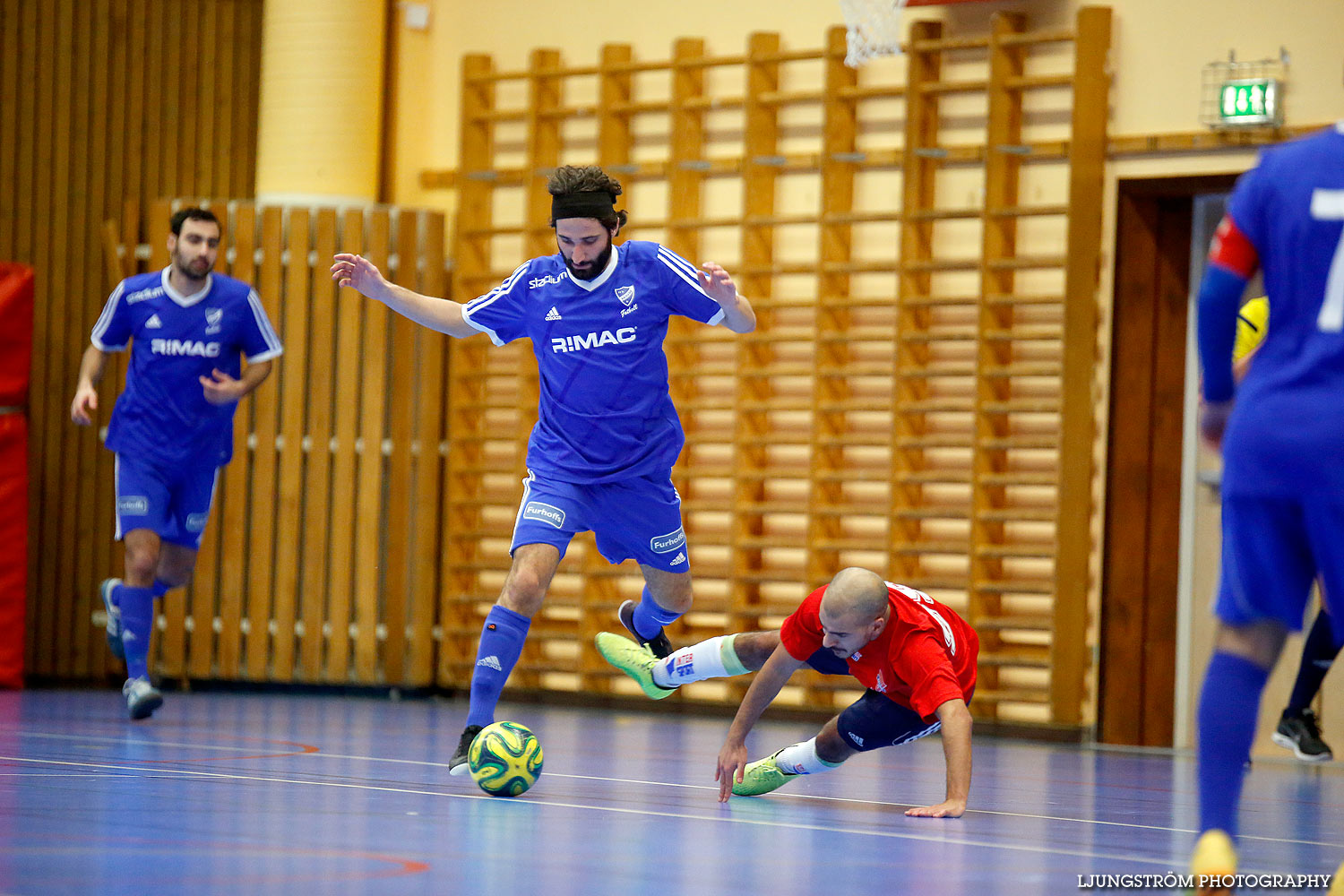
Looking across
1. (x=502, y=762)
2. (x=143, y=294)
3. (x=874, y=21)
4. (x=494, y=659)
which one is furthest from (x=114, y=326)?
(x=502, y=762)

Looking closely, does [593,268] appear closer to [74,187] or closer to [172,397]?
[172,397]

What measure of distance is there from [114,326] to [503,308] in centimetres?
299

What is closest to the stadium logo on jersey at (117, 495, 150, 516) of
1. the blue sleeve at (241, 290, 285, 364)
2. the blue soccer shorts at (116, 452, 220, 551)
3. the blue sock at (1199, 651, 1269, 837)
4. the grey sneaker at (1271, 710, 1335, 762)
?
the blue soccer shorts at (116, 452, 220, 551)

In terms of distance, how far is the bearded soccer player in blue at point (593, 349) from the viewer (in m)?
4.96

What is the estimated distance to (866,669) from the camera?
466 cm

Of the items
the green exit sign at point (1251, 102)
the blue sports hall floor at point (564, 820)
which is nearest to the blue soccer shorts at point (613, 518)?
the blue sports hall floor at point (564, 820)

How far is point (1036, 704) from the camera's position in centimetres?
823

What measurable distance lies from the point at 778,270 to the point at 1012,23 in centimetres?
172

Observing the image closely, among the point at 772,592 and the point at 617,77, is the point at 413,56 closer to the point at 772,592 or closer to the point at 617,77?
the point at 617,77

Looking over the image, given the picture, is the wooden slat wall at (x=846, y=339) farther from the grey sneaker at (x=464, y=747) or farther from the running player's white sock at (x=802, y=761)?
the grey sneaker at (x=464, y=747)

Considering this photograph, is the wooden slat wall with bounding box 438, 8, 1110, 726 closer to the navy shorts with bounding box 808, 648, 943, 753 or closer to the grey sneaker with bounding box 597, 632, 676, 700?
the grey sneaker with bounding box 597, 632, 676, 700

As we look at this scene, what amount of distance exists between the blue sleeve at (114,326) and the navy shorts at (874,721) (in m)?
4.12

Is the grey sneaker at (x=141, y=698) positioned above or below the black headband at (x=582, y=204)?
below

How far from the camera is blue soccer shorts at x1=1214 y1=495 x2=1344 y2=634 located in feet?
8.86
